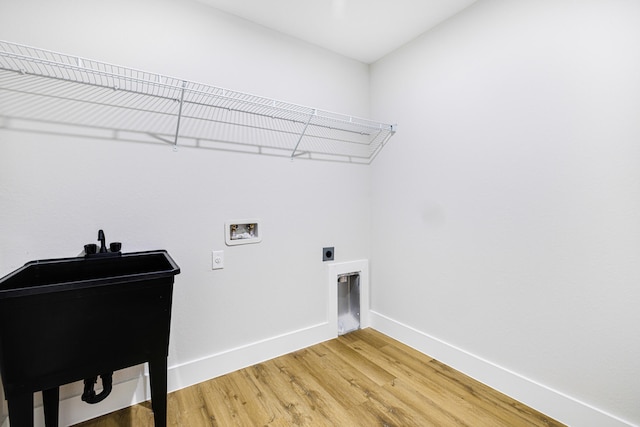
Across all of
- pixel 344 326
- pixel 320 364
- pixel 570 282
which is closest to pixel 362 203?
pixel 344 326

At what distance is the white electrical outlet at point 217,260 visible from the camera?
6.09ft

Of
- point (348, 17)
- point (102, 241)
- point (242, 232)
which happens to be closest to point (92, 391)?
point (102, 241)

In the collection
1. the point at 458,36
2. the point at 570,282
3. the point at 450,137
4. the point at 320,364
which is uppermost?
the point at 458,36

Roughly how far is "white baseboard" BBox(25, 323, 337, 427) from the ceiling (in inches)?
85.5

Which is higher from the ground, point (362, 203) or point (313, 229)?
point (362, 203)

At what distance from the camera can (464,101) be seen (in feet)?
6.29

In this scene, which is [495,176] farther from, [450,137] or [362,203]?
[362,203]

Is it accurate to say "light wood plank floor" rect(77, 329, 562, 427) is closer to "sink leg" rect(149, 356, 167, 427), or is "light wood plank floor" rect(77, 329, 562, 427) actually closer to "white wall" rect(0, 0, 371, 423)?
"white wall" rect(0, 0, 371, 423)

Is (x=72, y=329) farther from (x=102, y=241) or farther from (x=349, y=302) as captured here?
(x=349, y=302)

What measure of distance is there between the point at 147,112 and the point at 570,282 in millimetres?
2388

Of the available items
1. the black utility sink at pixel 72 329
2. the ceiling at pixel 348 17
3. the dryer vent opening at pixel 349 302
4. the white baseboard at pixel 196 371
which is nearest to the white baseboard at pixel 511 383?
the dryer vent opening at pixel 349 302

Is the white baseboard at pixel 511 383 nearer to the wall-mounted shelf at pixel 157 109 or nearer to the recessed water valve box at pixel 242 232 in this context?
the recessed water valve box at pixel 242 232

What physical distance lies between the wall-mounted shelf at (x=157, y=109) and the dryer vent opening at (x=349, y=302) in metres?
1.04

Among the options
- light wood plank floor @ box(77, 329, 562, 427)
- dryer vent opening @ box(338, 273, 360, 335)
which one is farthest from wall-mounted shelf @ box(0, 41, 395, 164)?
light wood plank floor @ box(77, 329, 562, 427)
